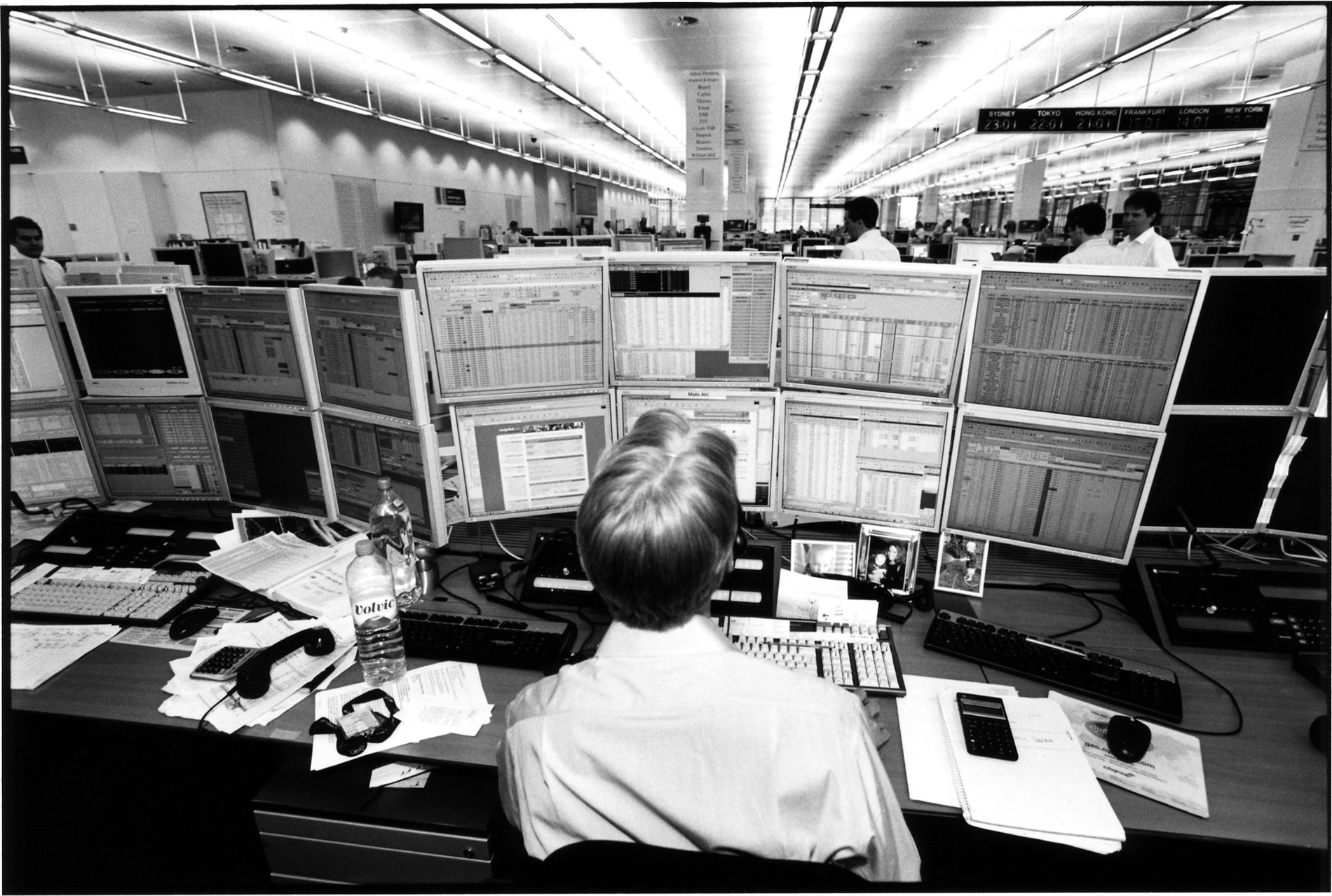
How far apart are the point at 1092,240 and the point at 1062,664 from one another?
16.0ft

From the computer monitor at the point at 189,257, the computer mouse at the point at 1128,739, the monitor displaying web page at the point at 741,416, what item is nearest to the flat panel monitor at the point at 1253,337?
the computer mouse at the point at 1128,739

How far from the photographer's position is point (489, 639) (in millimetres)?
1531

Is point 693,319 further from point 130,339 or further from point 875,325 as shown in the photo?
point 130,339

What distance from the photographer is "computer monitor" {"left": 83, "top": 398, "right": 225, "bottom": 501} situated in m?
2.03

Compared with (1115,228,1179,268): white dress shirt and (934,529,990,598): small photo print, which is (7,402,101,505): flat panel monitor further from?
(1115,228,1179,268): white dress shirt

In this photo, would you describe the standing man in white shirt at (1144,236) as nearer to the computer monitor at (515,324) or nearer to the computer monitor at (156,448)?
the computer monitor at (515,324)

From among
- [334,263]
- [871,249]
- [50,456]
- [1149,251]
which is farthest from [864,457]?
[334,263]

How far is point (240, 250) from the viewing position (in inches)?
253

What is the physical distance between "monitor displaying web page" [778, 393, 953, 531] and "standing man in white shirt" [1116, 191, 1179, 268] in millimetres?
4189

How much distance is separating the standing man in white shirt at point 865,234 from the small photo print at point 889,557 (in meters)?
3.43

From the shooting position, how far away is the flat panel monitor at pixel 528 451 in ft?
5.92

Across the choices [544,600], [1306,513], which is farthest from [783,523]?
[1306,513]

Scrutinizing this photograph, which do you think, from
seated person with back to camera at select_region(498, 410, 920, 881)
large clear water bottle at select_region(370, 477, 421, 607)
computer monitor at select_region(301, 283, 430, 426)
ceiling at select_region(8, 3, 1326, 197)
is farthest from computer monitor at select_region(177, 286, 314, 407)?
ceiling at select_region(8, 3, 1326, 197)

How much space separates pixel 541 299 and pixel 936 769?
1.42 metres
